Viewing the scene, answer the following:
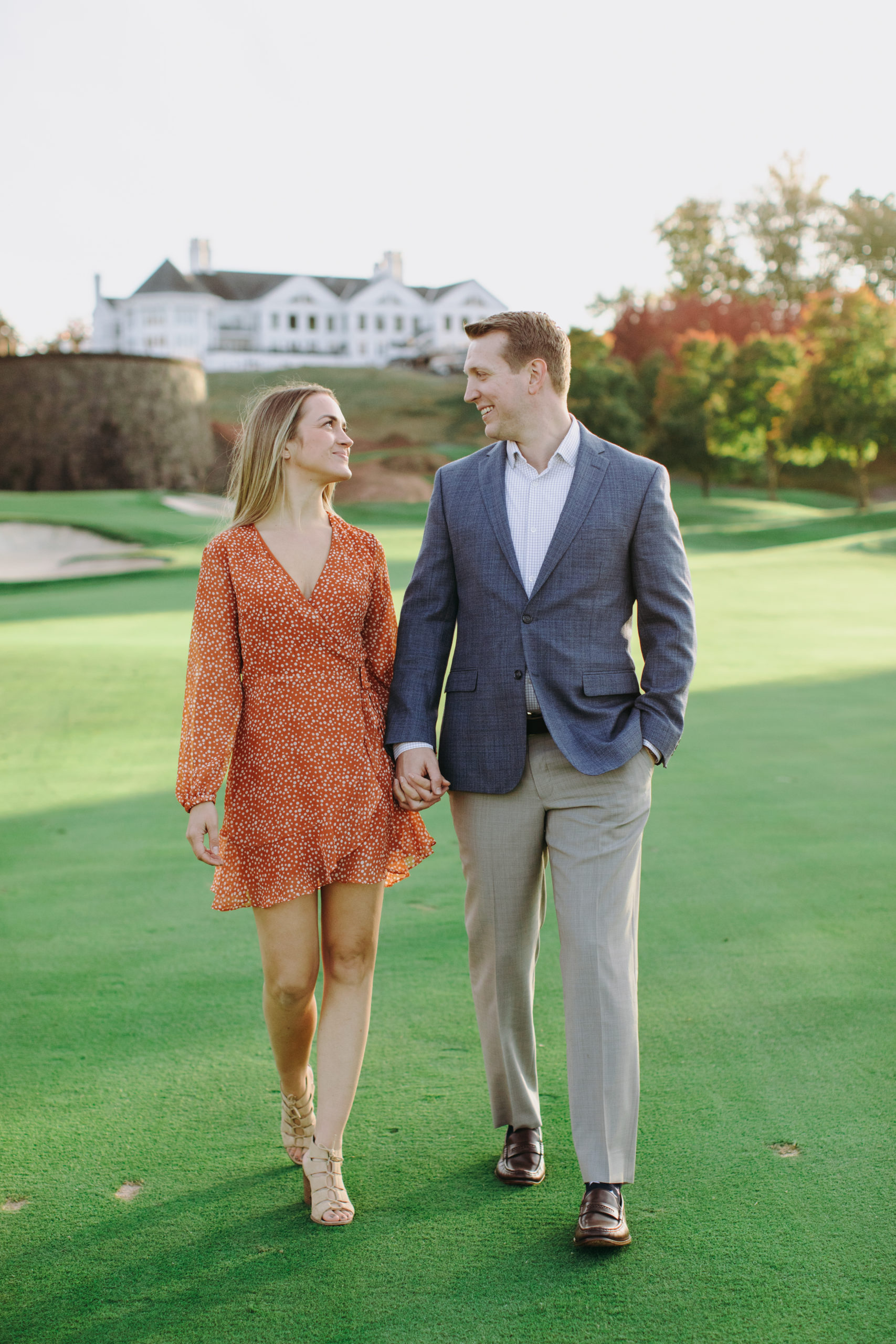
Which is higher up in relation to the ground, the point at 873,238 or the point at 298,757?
the point at 873,238

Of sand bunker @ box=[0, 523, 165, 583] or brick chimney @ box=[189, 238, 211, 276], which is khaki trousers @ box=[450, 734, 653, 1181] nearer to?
sand bunker @ box=[0, 523, 165, 583]

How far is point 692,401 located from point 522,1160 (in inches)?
1692

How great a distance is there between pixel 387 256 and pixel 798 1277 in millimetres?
96962

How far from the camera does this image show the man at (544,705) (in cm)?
278

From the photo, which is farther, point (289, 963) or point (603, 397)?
point (603, 397)

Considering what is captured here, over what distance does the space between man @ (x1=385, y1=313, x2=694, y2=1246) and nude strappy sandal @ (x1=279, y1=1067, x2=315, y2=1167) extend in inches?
18.9

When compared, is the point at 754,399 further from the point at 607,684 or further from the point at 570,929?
the point at 570,929

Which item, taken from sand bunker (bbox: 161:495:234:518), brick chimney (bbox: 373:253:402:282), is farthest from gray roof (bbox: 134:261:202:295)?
sand bunker (bbox: 161:495:234:518)

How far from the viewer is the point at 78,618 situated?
14.8m

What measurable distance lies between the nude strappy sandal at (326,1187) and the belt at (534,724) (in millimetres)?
1098

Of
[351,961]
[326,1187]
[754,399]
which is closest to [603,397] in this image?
[754,399]

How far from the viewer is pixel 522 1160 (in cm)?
291

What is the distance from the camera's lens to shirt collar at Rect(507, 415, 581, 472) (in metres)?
2.96

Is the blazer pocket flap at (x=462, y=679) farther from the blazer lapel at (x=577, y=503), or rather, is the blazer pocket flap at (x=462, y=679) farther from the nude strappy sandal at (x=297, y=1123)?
the nude strappy sandal at (x=297, y=1123)
